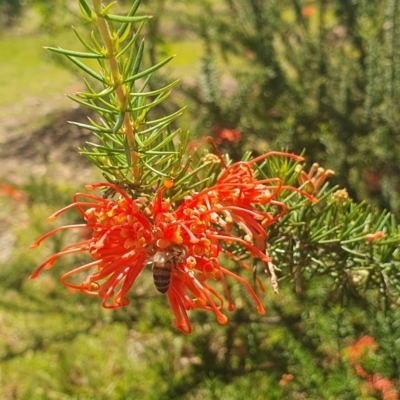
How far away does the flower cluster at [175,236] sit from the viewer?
0.44 metres

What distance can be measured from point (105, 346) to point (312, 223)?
1538 millimetres

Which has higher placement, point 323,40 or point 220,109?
point 323,40

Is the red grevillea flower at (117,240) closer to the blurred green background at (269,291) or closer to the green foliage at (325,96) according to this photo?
the blurred green background at (269,291)

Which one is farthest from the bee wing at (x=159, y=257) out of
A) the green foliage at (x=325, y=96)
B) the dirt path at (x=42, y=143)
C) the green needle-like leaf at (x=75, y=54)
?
the dirt path at (x=42, y=143)

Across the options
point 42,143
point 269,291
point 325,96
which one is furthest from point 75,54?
point 42,143

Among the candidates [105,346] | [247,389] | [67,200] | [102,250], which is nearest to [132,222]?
[102,250]

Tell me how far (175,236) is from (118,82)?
13 cm

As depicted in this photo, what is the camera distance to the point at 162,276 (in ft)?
1.45

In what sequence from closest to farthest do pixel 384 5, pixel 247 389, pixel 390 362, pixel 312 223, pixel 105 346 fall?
pixel 312 223, pixel 390 362, pixel 247 389, pixel 384 5, pixel 105 346

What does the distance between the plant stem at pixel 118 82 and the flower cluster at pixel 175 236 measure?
3 centimetres

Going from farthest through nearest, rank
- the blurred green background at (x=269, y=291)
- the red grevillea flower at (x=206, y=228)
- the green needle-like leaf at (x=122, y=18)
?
the blurred green background at (x=269, y=291), the red grevillea flower at (x=206, y=228), the green needle-like leaf at (x=122, y=18)

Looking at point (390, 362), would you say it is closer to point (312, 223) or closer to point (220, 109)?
point (312, 223)

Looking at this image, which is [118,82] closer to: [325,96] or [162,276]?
[162,276]

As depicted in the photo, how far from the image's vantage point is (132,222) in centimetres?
44
